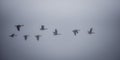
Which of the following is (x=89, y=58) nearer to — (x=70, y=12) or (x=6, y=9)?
(x=70, y=12)

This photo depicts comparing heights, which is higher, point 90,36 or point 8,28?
point 8,28

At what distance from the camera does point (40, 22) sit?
212 centimetres

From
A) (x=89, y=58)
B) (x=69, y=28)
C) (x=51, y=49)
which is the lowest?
(x=89, y=58)

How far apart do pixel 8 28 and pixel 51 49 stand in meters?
0.78

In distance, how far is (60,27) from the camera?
2.13m

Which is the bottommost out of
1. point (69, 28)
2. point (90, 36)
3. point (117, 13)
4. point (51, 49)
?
point (51, 49)

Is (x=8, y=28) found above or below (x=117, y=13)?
below

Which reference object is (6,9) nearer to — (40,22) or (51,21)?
(40,22)

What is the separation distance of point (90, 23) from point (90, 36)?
22 cm

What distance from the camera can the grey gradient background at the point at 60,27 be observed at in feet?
6.94

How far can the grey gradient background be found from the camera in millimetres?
2115

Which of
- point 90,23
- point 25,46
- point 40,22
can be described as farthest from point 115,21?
point 25,46

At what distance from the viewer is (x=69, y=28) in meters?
2.13

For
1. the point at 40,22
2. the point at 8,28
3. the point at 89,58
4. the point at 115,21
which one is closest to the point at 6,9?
the point at 8,28
